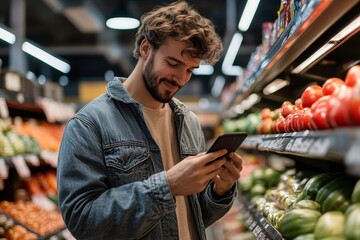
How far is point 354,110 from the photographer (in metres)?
1.12

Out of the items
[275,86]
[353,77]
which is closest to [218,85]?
[275,86]

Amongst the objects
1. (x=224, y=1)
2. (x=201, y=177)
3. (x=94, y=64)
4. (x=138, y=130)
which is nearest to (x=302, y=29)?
(x=201, y=177)

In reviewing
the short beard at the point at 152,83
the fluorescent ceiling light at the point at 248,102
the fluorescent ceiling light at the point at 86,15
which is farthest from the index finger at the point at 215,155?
the fluorescent ceiling light at the point at 86,15

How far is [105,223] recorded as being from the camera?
1808mm

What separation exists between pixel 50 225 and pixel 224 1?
27.9 ft

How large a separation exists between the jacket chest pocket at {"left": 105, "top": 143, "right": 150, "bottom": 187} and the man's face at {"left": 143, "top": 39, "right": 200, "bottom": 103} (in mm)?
265

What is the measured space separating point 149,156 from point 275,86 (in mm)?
1937

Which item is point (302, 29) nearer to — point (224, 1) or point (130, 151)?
point (130, 151)

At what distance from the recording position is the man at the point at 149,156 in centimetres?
181

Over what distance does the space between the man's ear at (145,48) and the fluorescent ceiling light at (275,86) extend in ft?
4.97

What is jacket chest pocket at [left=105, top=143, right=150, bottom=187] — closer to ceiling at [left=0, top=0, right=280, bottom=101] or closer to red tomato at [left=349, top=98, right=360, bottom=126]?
red tomato at [left=349, top=98, right=360, bottom=126]

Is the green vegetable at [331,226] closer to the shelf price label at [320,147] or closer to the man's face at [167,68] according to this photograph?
the shelf price label at [320,147]

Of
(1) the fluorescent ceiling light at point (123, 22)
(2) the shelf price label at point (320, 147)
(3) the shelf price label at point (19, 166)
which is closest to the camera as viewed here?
(2) the shelf price label at point (320, 147)

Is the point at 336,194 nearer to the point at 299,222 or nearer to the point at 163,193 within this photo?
the point at 299,222
